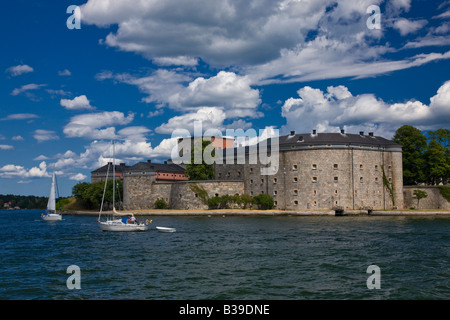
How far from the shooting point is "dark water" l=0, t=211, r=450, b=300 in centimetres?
1430

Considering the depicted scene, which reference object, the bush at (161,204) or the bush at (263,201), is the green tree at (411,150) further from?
the bush at (161,204)

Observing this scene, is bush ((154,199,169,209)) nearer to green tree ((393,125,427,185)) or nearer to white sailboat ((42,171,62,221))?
white sailboat ((42,171,62,221))

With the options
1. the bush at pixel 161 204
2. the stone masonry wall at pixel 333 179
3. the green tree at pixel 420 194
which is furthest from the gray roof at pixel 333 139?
the bush at pixel 161 204

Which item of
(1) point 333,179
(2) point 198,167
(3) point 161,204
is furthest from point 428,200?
(3) point 161,204

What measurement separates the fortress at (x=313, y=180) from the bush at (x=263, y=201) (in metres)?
1.03

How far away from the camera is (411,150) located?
67562 mm

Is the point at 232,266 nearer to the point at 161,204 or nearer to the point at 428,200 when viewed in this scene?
the point at 161,204

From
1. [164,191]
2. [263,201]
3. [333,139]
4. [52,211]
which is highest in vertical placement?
[333,139]

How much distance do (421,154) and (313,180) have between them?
21346mm

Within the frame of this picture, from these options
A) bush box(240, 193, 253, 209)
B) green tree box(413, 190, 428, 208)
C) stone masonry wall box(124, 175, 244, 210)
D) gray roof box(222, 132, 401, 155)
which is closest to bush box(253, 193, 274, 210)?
bush box(240, 193, 253, 209)

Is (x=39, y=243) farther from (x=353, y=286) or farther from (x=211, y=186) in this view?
(x=211, y=186)

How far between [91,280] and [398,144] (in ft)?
183

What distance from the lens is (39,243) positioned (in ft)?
96.8
